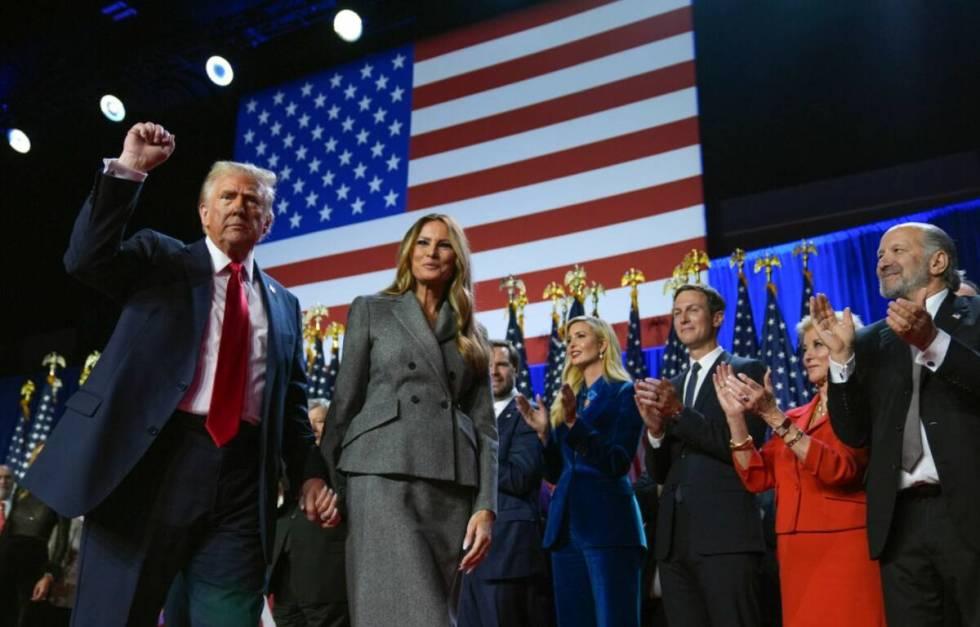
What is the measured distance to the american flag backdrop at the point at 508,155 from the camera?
685cm

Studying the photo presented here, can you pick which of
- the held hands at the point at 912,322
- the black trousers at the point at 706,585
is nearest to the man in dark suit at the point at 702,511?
the black trousers at the point at 706,585

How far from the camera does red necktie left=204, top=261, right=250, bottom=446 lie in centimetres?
217

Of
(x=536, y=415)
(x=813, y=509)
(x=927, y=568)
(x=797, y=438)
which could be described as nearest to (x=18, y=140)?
(x=536, y=415)

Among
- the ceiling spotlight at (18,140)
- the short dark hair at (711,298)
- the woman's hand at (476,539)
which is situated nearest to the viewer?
the woman's hand at (476,539)

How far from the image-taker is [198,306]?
2.27m

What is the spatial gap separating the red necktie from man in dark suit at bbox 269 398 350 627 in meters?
1.75

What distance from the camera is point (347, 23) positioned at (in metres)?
7.08

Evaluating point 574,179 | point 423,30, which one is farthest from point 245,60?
point 574,179

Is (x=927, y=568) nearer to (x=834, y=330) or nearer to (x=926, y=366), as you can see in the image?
(x=926, y=366)

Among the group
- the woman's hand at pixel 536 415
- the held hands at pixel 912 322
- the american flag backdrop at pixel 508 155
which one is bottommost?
the woman's hand at pixel 536 415

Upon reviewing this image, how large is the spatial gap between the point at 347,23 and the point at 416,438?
5571 millimetres

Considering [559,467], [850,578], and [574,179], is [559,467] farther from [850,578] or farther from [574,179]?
[574,179]

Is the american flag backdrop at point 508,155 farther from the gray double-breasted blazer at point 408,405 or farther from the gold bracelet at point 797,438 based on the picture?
the gray double-breasted blazer at point 408,405

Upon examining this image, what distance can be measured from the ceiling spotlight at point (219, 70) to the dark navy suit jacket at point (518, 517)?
5.00 metres
